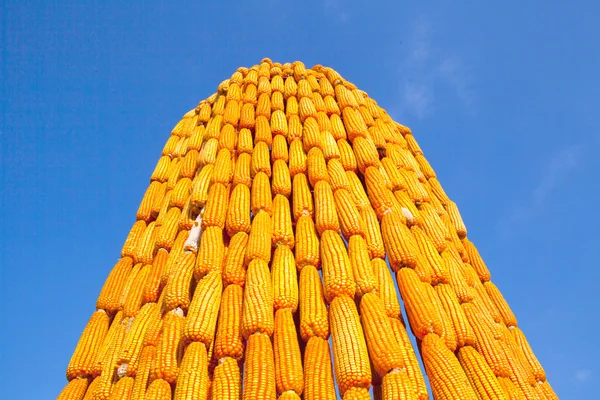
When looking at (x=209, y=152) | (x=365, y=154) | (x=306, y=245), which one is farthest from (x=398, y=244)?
(x=209, y=152)

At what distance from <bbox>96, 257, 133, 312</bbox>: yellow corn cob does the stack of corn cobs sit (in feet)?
0.07

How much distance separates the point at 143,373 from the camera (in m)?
5.64

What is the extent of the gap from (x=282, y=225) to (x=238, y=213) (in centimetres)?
63

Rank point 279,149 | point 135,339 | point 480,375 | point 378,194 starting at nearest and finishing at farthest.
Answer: point 480,375
point 135,339
point 378,194
point 279,149

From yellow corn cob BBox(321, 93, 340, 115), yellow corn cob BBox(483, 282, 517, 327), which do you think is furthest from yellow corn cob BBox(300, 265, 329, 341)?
yellow corn cob BBox(321, 93, 340, 115)

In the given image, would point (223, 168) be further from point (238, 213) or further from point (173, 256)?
point (173, 256)

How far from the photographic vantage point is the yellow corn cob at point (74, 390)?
661 centimetres

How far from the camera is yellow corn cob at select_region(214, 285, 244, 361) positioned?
5.46m

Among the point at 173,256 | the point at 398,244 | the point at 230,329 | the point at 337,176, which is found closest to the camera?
the point at 230,329

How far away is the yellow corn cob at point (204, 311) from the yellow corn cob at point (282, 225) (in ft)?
3.26

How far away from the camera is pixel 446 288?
21.3 ft

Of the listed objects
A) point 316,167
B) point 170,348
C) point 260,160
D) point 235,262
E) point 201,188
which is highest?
point 260,160

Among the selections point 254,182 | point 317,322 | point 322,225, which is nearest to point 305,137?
point 254,182

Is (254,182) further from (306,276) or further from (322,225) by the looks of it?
(306,276)
